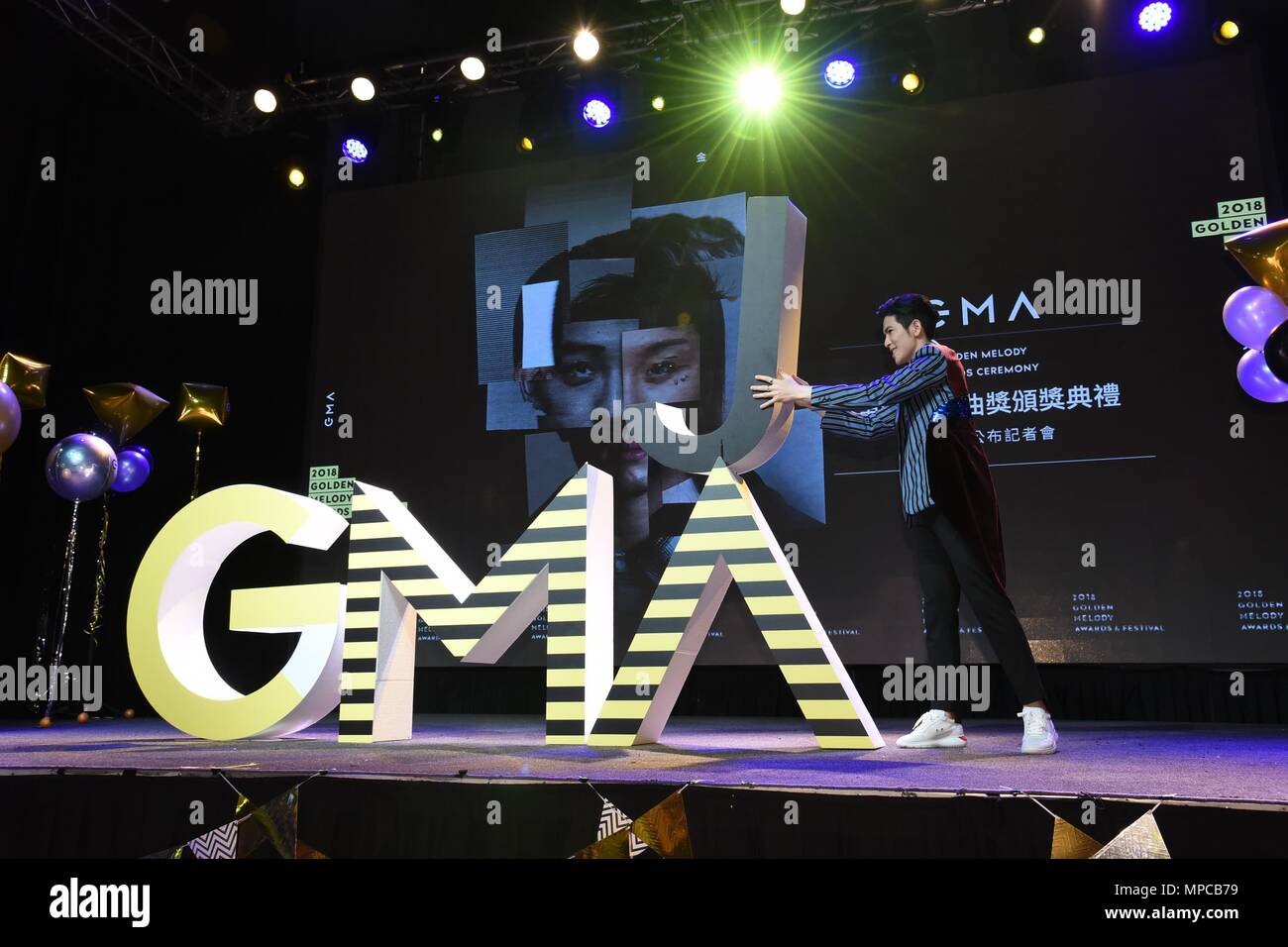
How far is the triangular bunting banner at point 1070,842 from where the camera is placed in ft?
5.85

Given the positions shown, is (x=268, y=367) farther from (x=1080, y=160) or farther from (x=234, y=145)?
(x=1080, y=160)

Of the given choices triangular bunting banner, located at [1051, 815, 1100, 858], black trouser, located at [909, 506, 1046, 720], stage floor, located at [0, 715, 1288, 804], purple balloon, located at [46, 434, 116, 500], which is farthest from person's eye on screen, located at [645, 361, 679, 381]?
triangular bunting banner, located at [1051, 815, 1100, 858]

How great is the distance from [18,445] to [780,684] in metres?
4.67

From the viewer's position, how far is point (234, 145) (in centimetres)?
716

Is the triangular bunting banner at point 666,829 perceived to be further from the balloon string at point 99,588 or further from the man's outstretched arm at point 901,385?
the balloon string at point 99,588

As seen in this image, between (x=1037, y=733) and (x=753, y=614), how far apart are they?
0.92 metres

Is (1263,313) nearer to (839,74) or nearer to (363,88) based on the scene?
(839,74)

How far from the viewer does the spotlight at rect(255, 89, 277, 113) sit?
21.3ft

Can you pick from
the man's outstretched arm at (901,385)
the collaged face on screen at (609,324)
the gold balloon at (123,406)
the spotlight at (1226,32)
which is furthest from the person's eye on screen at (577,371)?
the spotlight at (1226,32)

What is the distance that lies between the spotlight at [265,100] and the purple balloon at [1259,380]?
19.2 feet

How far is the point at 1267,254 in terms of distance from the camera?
3766 mm

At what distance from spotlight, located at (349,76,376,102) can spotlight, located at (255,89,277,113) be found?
532 mm

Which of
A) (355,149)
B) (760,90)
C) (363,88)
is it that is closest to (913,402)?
(760,90)
